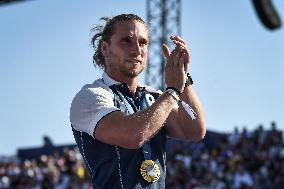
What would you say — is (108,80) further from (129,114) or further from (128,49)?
(129,114)

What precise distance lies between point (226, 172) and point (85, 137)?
1154 centimetres

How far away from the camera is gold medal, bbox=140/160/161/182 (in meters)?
3.26

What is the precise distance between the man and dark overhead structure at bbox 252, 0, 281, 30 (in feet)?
4.33

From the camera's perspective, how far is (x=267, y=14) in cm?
176

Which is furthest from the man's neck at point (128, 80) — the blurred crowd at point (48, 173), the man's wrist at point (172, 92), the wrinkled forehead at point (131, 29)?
the blurred crowd at point (48, 173)

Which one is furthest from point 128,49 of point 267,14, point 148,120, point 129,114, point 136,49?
point 267,14

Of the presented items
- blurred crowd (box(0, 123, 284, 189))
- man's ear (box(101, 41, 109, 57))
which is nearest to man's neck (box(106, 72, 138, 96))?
man's ear (box(101, 41, 109, 57))

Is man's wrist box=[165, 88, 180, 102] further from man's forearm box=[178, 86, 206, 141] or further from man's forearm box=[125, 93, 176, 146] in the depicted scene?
man's forearm box=[178, 86, 206, 141]

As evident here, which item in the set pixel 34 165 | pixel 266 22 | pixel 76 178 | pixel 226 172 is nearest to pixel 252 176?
pixel 226 172

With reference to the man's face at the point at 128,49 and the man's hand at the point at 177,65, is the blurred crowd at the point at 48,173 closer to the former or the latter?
the man's face at the point at 128,49

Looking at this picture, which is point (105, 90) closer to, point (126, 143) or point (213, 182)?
point (126, 143)

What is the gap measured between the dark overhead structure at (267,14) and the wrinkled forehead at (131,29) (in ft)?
5.40

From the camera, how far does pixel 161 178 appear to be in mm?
3352

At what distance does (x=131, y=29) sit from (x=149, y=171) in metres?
0.79
